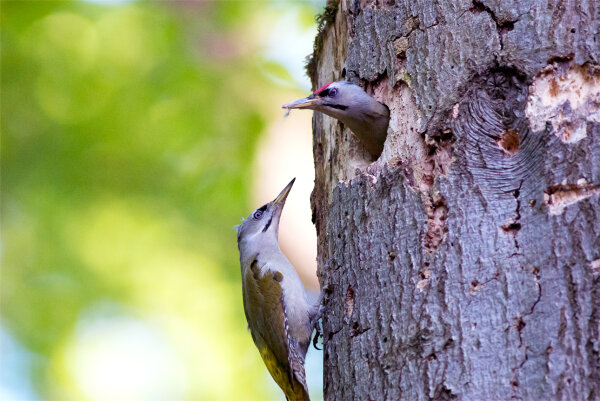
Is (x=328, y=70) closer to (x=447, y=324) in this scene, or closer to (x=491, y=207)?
(x=491, y=207)

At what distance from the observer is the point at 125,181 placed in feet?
30.7

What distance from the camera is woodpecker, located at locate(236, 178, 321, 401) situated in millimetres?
5238

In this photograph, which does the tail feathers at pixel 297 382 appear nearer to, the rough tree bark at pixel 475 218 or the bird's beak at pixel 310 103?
the rough tree bark at pixel 475 218

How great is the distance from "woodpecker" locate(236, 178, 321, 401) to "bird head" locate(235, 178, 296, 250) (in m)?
0.05

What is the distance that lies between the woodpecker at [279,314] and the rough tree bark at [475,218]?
3.75 ft

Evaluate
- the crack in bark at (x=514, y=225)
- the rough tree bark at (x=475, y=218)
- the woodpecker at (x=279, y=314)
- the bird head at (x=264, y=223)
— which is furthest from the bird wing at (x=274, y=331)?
the crack in bark at (x=514, y=225)

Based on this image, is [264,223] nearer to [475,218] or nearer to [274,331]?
[274,331]

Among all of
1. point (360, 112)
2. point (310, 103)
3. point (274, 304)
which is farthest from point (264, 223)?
point (360, 112)

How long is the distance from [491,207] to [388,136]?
0.95 meters

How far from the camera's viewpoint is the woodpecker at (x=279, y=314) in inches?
206

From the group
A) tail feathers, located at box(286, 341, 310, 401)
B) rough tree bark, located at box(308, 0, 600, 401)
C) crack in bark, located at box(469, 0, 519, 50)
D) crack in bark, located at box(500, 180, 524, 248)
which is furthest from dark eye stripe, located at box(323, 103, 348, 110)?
tail feathers, located at box(286, 341, 310, 401)

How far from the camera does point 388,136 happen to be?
13.8 feet

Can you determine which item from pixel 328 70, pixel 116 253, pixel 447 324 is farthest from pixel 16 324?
pixel 447 324

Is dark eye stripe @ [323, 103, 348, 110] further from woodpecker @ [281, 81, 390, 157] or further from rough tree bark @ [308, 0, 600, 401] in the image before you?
rough tree bark @ [308, 0, 600, 401]
